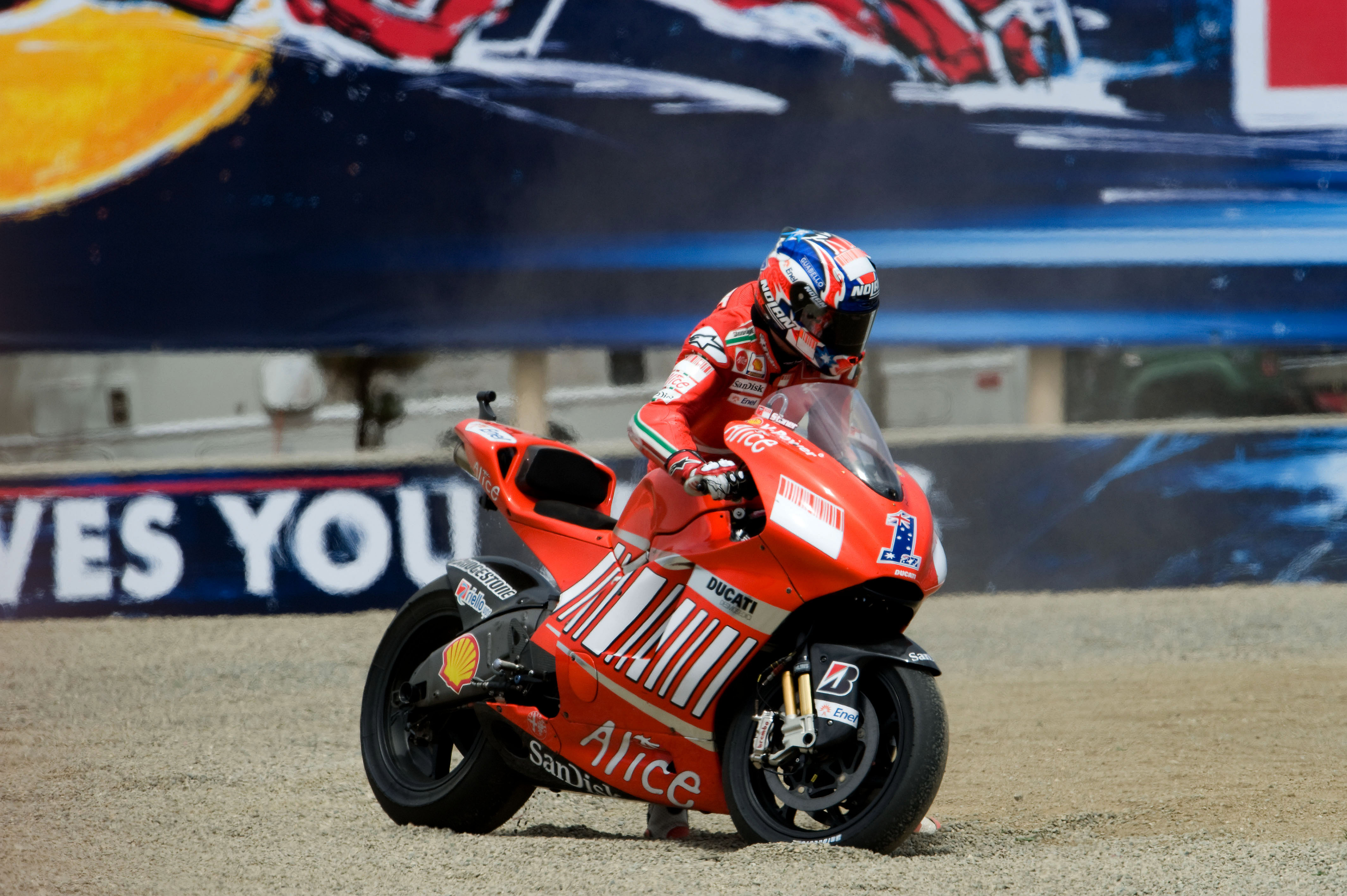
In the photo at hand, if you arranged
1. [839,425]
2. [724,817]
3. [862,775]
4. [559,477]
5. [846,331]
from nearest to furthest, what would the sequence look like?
[862,775] < [839,425] < [846,331] < [559,477] < [724,817]

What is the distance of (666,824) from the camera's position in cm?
455

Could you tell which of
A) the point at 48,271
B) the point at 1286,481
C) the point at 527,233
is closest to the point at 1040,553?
the point at 1286,481

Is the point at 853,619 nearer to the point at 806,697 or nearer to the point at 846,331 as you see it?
the point at 806,697

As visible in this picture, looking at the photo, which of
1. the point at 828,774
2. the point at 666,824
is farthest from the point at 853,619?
the point at 666,824

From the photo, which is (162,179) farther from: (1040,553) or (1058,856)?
(1058,856)

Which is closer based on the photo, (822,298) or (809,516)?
(809,516)

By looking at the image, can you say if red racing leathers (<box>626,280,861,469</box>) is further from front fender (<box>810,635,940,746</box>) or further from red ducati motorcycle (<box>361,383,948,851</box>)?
front fender (<box>810,635,940,746</box>)

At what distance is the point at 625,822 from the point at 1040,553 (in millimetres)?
5721

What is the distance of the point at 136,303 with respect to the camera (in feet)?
32.7

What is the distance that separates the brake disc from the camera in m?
3.78

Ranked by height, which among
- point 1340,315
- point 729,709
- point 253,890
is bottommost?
Result: point 1340,315

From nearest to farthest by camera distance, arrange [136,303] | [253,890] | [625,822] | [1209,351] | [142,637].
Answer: [253,890] < [625,822] < [142,637] < [136,303] < [1209,351]

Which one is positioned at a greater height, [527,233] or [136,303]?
[527,233]

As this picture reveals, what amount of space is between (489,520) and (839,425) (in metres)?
5.99
